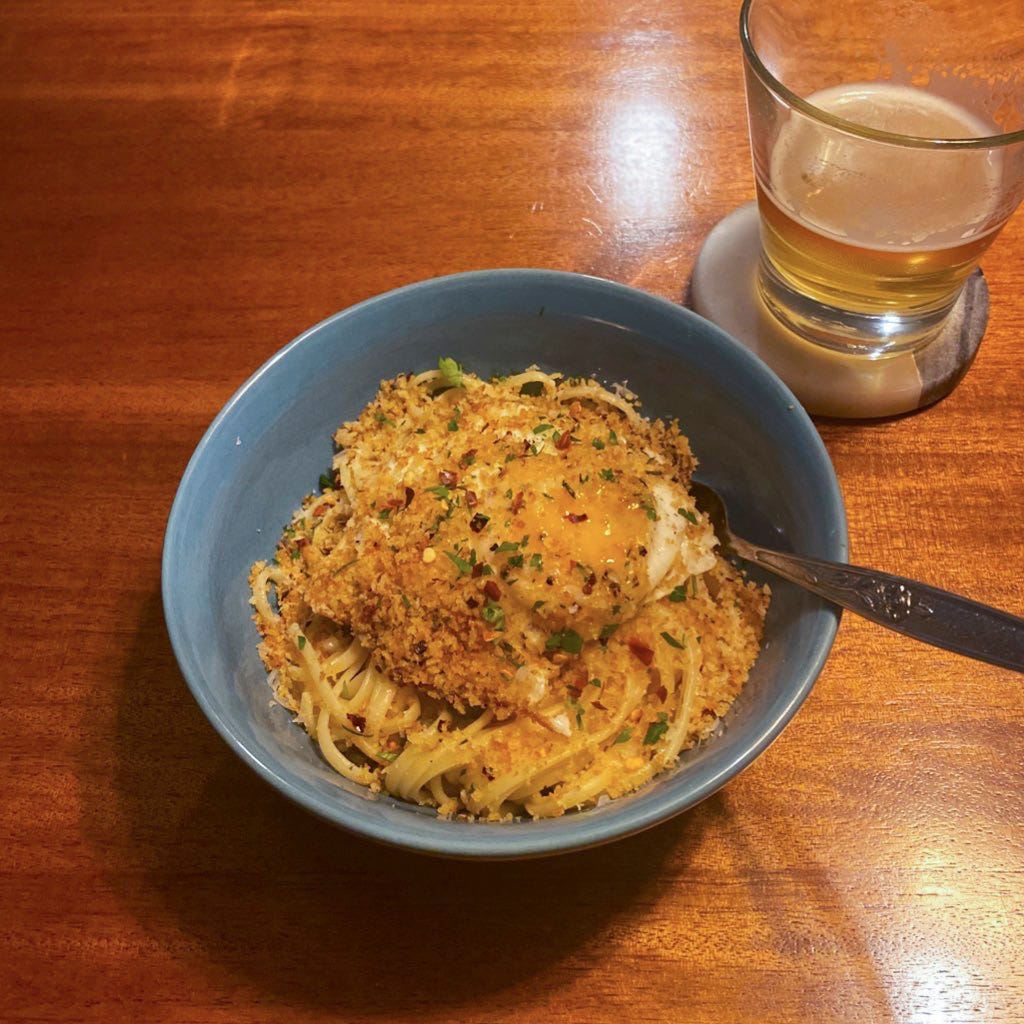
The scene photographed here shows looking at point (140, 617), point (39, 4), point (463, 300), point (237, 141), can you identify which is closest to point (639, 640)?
point (463, 300)

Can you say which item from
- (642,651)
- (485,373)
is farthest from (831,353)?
(642,651)

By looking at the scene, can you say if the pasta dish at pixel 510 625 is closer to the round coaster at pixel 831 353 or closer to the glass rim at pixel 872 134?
the round coaster at pixel 831 353

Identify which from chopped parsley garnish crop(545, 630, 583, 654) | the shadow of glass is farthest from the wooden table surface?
chopped parsley garnish crop(545, 630, 583, 654)

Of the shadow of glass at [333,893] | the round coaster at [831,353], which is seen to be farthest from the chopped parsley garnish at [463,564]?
the round coaster at [831,353]

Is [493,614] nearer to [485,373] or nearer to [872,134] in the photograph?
[485,373]

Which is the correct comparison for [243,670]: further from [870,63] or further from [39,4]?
[39,4]

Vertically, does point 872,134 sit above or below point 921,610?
above

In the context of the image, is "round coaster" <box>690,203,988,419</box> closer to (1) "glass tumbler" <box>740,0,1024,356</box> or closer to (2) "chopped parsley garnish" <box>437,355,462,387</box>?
(1) "glass tumbler" <box>740,0,1024,356</box>
